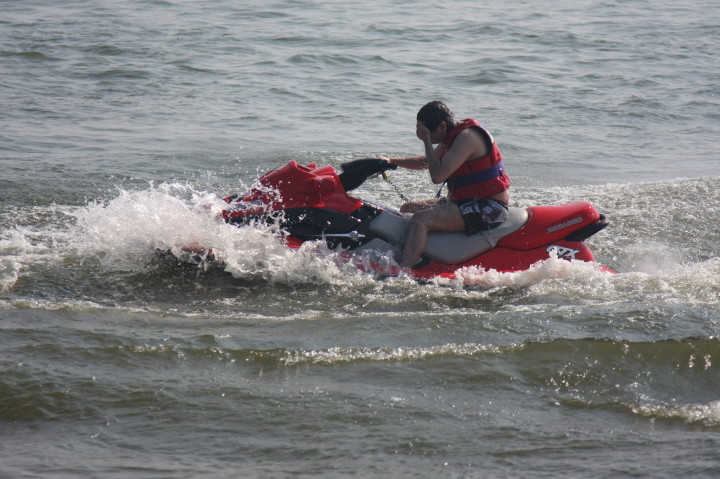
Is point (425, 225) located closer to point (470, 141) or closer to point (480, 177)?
point (480, 177)

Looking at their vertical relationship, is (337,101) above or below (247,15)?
below

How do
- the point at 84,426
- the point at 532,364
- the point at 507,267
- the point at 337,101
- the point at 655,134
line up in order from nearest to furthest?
1. the point at 84,426
2. the point at 532,364
3. the point at 507,267
4. the point at 655,134
5. the point at 337,101

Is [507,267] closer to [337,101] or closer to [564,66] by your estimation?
[337,101]

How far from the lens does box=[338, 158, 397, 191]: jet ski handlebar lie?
612 cm

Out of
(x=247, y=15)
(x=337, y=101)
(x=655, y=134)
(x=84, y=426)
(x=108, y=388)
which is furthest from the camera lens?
(x=247, y=15)

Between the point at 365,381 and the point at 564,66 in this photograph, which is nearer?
the point at 365,381

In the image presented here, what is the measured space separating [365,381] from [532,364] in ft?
3.43

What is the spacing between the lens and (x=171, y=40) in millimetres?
16359

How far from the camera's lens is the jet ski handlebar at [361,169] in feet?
20.1

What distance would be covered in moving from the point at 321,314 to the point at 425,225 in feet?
3.57

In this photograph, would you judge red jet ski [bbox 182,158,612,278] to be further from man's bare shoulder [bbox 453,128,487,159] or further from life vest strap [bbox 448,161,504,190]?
man's bare shoulder [bbox 453,128,487,159]

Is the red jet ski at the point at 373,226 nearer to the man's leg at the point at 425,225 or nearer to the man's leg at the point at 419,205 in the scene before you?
the man's leg at the point at 425,225

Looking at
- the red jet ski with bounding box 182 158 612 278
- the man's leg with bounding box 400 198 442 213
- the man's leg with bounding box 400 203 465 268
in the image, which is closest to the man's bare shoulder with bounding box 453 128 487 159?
the man's leg with bounding box 400 203 465 268

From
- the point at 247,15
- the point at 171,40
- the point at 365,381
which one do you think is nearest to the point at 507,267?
the point at 365,381
